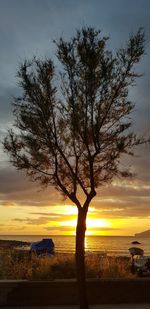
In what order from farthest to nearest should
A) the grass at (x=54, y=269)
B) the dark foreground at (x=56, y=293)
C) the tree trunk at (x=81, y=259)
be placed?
the grass at (x=54, y=269)
the dark foreground at (x=56, y=293)
the tree trunk at (x=81, y=259)

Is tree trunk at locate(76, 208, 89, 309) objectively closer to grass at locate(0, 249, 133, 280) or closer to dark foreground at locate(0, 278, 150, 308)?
dark foreground at locate(0, 278, 150, 308)

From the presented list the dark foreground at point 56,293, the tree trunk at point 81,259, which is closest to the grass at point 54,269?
the dark foreground at point 56,293

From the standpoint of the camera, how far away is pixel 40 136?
11.3 m

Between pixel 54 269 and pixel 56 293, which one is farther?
pixel 54 269

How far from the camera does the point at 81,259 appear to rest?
10.8m

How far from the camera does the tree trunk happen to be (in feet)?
35.2

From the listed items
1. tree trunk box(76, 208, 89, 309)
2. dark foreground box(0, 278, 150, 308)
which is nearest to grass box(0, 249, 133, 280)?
dark foreground box(0, 278, 150, 308)

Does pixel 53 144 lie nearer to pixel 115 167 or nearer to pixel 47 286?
pixel 115 167

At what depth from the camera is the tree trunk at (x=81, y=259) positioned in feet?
35.2

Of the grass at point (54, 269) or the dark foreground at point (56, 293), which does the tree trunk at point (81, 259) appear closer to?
the dark foreground at point (56, 293)

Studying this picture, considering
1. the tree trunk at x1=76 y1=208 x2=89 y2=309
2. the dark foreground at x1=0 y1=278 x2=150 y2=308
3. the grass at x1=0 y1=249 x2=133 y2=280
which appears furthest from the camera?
the grass at x1=0 y1=249 x2=133 y2=280

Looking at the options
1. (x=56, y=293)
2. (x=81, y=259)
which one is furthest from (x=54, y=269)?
(x=81, y=259)

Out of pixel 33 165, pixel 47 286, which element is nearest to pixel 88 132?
pixel 33 165

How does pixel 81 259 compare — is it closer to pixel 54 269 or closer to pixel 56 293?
pixel 56 293
